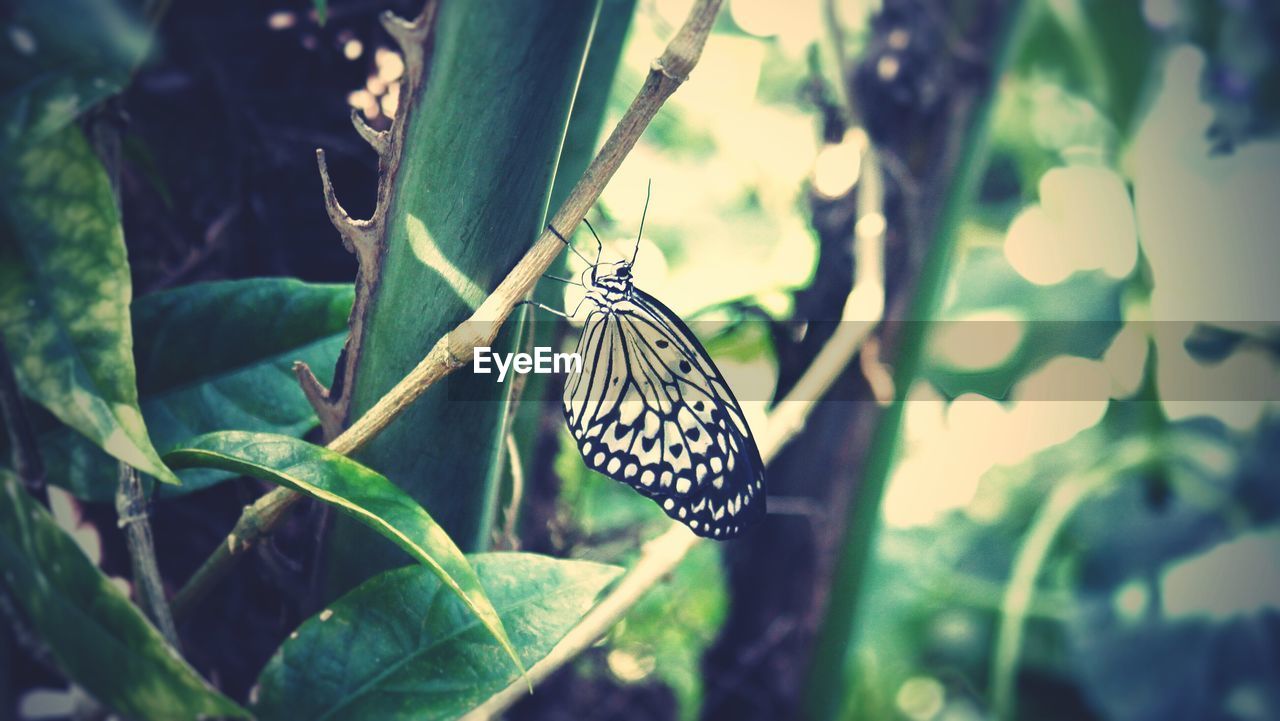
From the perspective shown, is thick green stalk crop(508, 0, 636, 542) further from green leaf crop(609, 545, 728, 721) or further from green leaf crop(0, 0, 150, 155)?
green leaf crop(609, 545, 728, 721)

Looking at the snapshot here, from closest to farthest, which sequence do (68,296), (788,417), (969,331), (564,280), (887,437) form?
(68,296) < (564,280) < (788,417) < (887,437) < (969,331)

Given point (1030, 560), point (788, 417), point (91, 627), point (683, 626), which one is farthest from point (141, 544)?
point (1030, 560)

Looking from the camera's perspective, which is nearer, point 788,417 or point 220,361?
point 220,361

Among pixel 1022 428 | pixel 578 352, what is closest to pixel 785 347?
pixel 578 352

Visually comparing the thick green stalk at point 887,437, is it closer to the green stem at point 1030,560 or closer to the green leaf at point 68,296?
the green stem at point 1030,560

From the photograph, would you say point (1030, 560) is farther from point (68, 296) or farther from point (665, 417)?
point (68, 296)

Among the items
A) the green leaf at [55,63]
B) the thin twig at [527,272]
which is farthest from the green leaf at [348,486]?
the green leaf at [55,63]

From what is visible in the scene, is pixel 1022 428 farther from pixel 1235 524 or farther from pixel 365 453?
pixel 365 453
